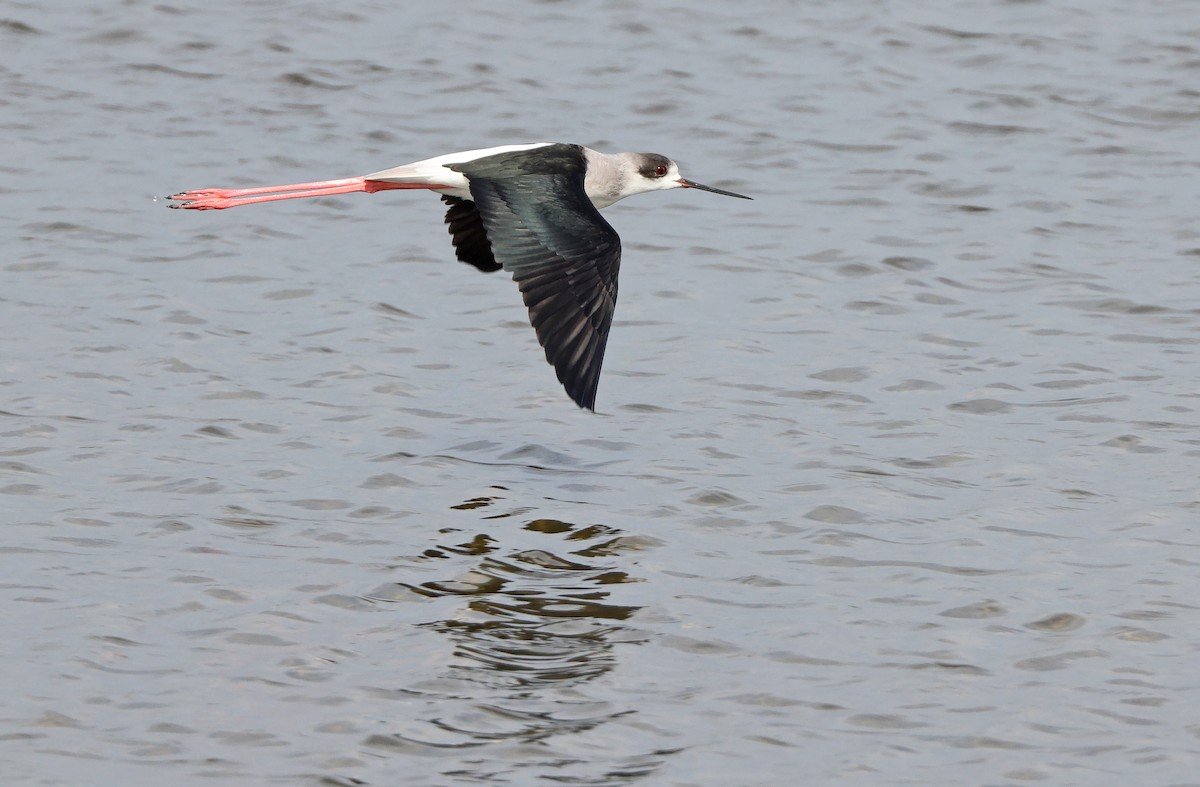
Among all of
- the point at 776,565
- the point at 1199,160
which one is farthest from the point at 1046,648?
the point at 1199,160

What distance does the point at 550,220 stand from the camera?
6.86 meters

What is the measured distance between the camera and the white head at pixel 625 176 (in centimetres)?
794

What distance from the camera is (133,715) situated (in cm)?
504

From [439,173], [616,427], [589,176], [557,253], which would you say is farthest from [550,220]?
[616,427]

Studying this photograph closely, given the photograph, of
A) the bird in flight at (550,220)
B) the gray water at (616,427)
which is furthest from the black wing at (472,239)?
the gray water at (616,427)

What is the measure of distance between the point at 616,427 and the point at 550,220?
4.24ft

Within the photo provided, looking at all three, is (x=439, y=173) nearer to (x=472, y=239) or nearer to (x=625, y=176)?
(x=472, y=239)

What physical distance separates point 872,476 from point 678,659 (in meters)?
1.90

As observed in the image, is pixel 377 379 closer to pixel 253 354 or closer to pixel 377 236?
pixel 253 354

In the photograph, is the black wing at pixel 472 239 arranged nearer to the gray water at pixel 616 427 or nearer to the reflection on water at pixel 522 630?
the gray water at pixel 616 427

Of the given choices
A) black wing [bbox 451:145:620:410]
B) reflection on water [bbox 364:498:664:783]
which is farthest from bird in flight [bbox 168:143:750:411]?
reflection on water [bbox 364:498:664:783]

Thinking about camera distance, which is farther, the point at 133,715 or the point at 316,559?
the point at 316,559

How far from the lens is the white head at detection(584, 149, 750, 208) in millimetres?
7941

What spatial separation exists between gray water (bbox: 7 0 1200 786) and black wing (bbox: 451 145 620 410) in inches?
28.1
